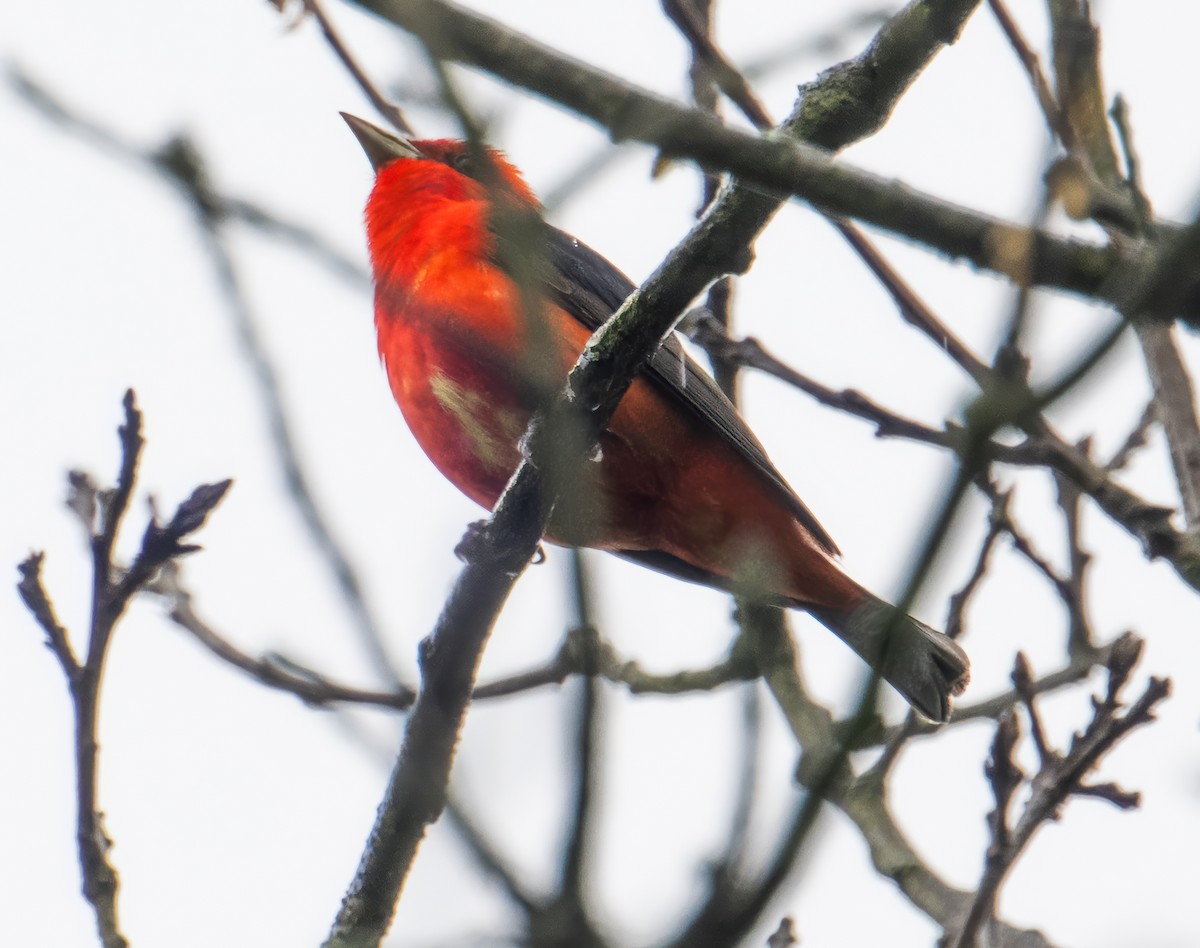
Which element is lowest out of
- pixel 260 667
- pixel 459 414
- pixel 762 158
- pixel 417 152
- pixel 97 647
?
pixel 97 647

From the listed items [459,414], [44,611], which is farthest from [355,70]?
[44,611]

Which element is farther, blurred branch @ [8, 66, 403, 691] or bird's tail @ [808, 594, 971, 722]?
bird's tail @ [808, 594, 971, 722]

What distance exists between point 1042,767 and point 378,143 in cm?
418

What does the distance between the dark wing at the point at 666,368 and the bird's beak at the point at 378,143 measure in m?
1.04

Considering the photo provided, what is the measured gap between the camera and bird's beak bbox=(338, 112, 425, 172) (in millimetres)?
6117

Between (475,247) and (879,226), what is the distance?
312cm

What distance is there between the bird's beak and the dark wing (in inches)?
40.8

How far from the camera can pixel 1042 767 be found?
2.99m

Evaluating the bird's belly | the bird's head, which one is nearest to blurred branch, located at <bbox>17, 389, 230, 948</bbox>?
the bird's belly

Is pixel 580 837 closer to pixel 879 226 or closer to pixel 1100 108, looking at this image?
pixel 879 226

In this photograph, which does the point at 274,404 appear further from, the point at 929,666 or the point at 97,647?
the point at 929,666

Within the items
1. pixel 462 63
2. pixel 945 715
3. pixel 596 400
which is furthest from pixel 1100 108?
pixel 462 63

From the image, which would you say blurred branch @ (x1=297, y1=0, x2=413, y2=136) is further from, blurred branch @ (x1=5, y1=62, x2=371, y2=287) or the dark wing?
blurred branch @ (x1=5, y1=62, x2=371, y2=287)

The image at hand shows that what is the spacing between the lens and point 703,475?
494 centimetres
